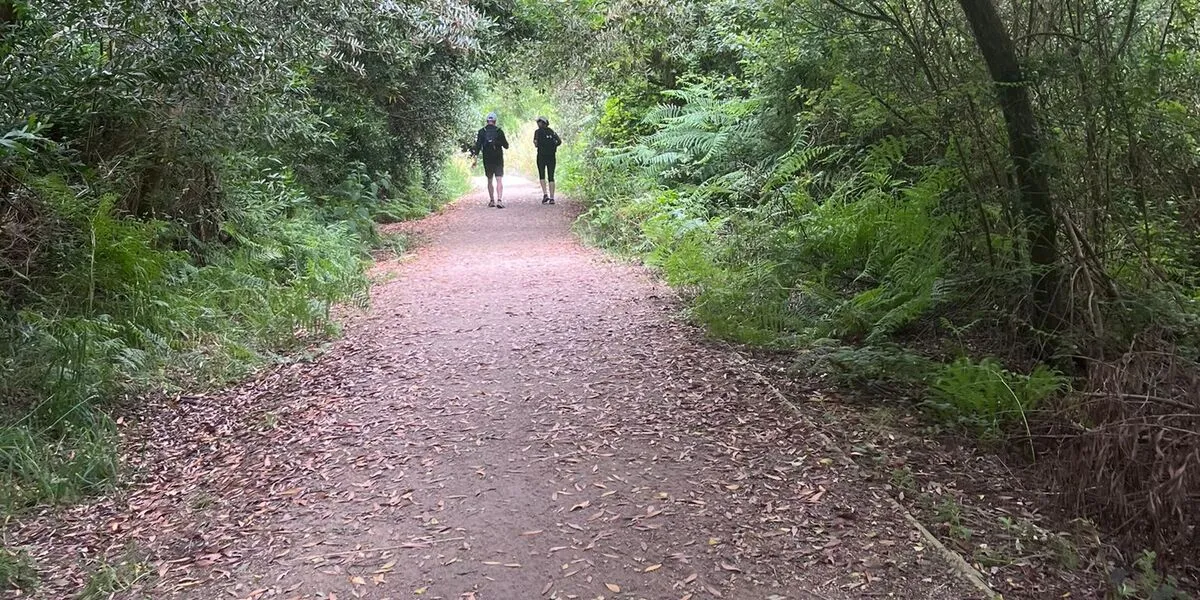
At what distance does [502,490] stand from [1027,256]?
314 centimetres

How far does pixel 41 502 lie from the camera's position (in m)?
4.06

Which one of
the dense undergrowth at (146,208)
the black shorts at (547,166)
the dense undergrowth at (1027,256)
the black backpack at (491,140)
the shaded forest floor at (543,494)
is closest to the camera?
the shaded forest floor at (543,494)

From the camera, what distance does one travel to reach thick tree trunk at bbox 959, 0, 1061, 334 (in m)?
4.30

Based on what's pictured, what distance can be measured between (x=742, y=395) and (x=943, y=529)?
1766 millimetres

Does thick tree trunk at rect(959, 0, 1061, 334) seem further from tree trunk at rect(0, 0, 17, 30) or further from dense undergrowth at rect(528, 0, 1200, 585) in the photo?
tree trunk at rect(0, 0, 17, 30)

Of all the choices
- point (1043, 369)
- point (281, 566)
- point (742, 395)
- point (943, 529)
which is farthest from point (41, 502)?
point (1043, 369)

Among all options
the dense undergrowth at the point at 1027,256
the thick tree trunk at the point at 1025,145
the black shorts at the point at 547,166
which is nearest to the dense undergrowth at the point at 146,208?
the dense undergrowth at the point at 1027,256

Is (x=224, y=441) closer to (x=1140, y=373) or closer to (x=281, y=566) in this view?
(x=281, y=566)

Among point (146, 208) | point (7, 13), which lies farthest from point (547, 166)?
point (7, 13)

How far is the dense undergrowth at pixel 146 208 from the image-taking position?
16.0ft

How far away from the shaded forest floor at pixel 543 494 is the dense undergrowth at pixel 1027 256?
360mm

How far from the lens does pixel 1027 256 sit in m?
4.52

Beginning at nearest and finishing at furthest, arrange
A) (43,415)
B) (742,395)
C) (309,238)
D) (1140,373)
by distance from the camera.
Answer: (1140,373) < (43,415) < (742,395) < (309,238)

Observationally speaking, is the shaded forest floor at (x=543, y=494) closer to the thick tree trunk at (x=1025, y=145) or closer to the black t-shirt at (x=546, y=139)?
the thick tree trunk at (x=1025, y=145)
